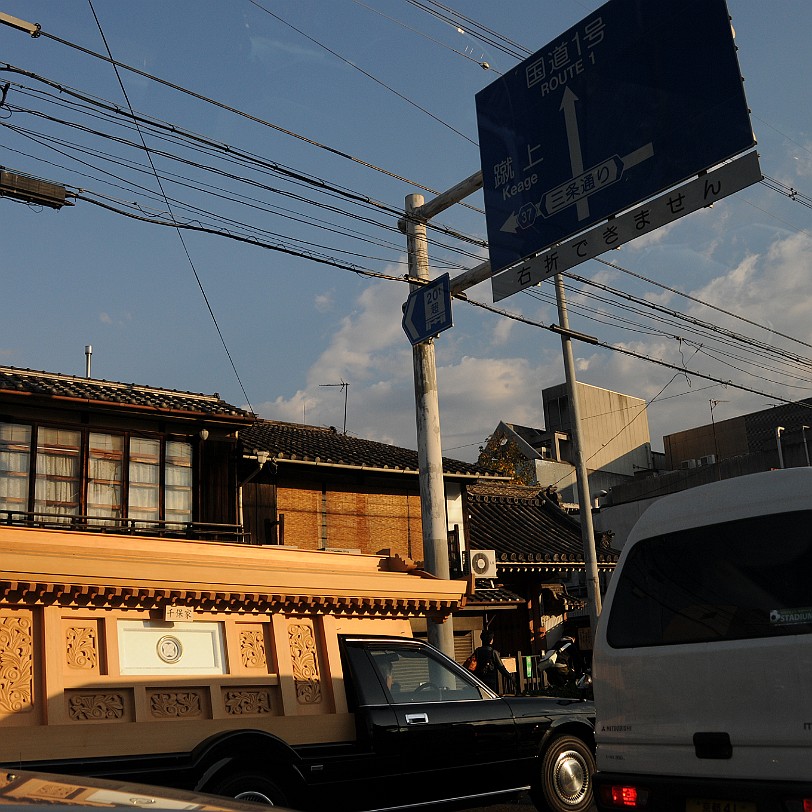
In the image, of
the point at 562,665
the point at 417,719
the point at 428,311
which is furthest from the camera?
the point at 562,665

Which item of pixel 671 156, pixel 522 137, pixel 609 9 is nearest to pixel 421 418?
pixel 522 137

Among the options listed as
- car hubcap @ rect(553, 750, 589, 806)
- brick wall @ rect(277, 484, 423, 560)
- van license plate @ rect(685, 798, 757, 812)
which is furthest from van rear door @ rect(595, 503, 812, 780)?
brick wall @ rect(277, 484, 423, 560)

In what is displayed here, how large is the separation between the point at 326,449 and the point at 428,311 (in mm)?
12341

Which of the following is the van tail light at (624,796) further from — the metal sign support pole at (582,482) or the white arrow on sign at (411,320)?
the metal sign support pole at (582,482)

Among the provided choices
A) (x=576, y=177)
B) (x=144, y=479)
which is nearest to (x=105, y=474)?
(x=144, y=479)

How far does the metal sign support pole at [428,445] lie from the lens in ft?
35.4

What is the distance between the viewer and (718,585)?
509 centimetres

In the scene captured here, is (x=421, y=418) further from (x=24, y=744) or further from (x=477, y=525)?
(x=477, y=525)

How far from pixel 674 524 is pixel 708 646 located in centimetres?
86

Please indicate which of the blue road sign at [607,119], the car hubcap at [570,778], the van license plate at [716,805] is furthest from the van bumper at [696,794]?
the blue road sign at [607,119]

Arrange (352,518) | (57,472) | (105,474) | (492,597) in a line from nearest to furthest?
1. (57,472)
2. (105,474)
3. (492,597)
4. (352,518)

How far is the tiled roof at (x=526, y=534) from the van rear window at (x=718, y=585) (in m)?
17.3

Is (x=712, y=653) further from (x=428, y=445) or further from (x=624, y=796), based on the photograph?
(x=428, y=445)

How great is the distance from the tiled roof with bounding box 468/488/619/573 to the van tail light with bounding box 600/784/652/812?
1740 cm
